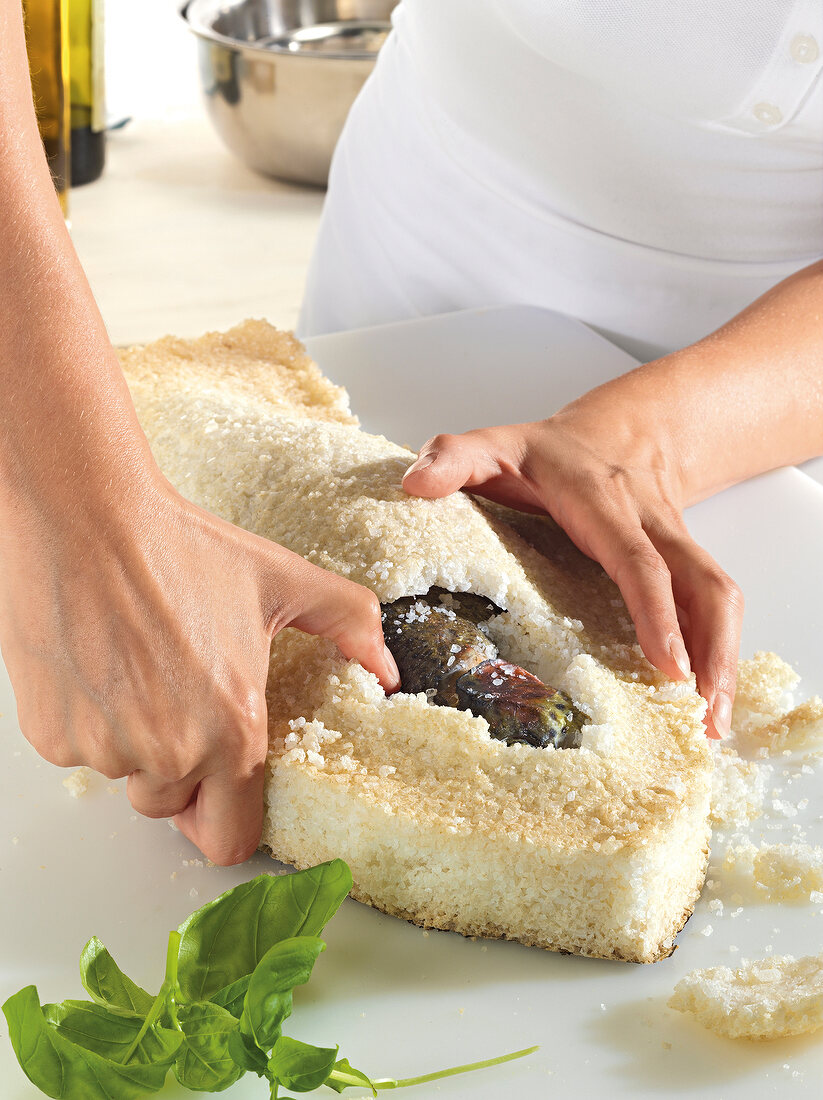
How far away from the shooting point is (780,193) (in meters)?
1.14

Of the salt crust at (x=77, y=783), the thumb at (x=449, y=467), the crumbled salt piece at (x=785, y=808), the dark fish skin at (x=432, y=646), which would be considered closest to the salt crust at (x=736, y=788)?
the crumbled salt piece at (x=785, y=808)

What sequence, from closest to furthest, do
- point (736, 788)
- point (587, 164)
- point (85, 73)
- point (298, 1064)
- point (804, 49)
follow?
1. point (298, 1064)
2. point (736, 788)
3. point (804, 49)
4. point (587, 164)
5. point (85, 73)

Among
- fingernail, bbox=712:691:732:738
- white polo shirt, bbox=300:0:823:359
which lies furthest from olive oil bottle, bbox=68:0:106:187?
fingernail, bbox=712:691:732:738

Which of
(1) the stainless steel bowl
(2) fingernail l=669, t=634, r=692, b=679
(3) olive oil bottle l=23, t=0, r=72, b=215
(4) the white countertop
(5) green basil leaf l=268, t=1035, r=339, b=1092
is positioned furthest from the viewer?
(4) the white countertop

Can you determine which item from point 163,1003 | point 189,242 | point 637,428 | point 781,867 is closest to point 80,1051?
point 163,1003

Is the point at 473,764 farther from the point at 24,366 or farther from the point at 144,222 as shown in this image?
the point at 144,222

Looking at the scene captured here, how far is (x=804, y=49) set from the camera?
999 millimetres

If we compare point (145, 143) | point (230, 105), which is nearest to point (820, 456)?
point (230, 105)

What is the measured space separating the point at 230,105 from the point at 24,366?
7.23 feet

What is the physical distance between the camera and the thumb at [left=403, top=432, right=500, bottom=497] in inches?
33.9

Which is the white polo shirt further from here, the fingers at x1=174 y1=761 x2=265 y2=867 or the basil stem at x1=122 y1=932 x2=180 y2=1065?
the basil stem at x1=122 y1=932 x2=180 y2=1065

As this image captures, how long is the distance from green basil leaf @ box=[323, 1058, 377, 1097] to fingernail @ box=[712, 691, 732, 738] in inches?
13.4

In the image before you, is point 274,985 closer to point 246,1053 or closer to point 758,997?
point 246,1053

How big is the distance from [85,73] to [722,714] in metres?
2.07
